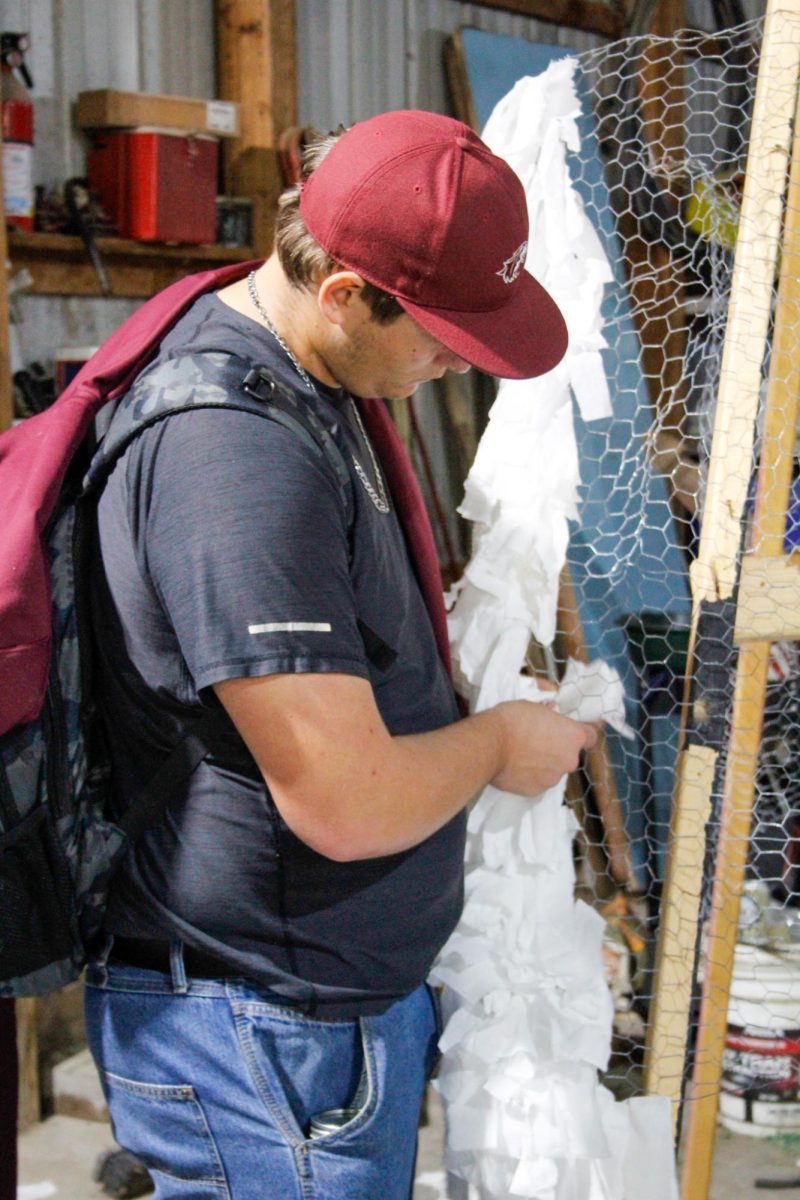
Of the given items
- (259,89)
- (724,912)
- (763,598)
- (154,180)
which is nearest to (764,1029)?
(724,912)

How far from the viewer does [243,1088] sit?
1.08 m

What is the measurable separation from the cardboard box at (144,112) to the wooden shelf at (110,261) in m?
0.26

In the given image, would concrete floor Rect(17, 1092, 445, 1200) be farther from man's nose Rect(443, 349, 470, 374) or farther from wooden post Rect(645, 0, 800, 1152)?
man's nose Rect(443, 349, 470, 374)

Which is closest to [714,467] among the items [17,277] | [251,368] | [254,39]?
[251,368]

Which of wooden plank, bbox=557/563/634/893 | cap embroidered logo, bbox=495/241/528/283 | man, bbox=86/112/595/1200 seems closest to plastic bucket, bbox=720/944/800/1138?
wooden plank, bbox=557/563/634/893

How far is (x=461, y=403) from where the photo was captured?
3.67 meters

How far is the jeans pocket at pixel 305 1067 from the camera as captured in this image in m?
1.07

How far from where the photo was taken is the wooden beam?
3.87 metres

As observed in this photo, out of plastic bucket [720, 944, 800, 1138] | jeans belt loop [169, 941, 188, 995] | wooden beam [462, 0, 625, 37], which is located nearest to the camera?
jeans belt loop [169, 941, 188, 995]

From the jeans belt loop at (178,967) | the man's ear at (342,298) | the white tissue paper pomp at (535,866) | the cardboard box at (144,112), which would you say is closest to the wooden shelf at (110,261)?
the cardboard box at (144,112)

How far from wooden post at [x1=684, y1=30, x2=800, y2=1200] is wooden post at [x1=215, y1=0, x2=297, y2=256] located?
1.95 metres

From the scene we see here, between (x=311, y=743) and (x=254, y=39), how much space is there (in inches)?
105

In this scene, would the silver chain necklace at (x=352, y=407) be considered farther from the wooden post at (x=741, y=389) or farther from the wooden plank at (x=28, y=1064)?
the wooden plank at (x=28, y=1064)

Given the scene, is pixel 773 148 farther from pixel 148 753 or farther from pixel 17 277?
pixel 17 277
